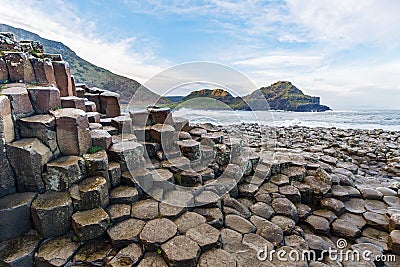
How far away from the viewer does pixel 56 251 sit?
2521 millimetres

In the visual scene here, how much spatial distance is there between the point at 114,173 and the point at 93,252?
1071 mm

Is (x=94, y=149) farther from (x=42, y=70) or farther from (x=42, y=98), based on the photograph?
(x=42, y=70)

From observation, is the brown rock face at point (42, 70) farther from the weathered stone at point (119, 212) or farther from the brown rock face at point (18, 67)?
the weathered stone at point (119, 212)

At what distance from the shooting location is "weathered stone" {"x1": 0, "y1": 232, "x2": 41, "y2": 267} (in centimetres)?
239

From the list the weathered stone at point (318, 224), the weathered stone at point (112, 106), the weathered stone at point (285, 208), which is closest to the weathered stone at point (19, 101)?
the weathered stone at point (112, 106)

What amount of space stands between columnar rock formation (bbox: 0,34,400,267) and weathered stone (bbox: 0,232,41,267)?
0.01 meters

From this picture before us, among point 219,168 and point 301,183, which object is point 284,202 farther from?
point 219,168

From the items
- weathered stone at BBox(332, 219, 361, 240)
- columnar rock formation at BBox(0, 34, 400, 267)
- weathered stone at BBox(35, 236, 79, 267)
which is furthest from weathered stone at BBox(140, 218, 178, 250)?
weathered stone at BBox(332, 219, 361, 240)

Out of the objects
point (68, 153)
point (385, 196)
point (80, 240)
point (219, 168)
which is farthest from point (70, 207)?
point (385, 196)

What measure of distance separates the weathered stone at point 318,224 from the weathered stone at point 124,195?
2.91m

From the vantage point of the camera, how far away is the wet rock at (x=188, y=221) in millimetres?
2884

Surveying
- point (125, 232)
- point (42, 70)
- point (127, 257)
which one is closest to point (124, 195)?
point (125, 232)

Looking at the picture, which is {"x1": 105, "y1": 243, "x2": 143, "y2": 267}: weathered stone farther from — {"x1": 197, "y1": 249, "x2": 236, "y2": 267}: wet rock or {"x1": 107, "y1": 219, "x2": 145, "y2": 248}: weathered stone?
{"x1": 197, "y1": 249, "x2": 236, "y2": 267}: wet rock

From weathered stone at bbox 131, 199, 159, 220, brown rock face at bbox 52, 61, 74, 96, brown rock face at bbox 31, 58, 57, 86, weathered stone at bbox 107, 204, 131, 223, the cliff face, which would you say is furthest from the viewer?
the cliff face
